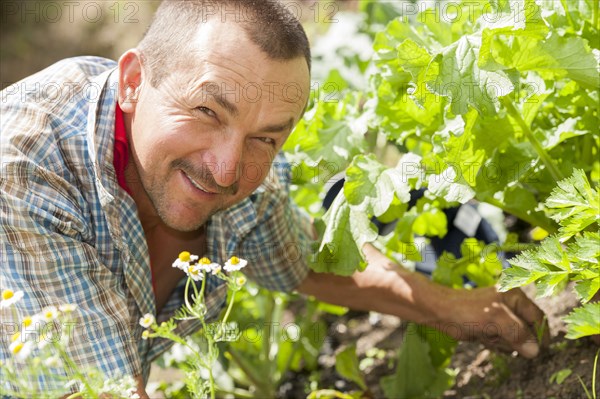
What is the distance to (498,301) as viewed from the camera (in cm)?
204

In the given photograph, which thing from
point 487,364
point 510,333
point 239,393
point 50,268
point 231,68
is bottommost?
point 239,393

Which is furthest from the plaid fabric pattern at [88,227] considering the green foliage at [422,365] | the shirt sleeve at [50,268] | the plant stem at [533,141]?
the plant stem at [533,141]

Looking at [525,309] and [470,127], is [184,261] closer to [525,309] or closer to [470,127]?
[470,127]

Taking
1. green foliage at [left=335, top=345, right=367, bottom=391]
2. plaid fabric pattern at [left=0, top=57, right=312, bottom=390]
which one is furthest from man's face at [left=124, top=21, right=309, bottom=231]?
green foliage at [left=335, top=345, right=367, bottom=391]

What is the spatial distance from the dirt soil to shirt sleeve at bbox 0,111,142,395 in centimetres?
97

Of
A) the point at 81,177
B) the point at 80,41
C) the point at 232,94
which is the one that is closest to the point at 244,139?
the point at 232,94

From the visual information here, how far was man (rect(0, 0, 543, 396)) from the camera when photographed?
170 centimetres

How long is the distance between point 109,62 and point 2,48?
11.3 feet

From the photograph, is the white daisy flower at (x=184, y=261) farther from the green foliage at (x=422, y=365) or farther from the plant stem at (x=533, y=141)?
the green foliage at (x=422, y=365)

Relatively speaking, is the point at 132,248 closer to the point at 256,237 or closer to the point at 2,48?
the point at 256,237

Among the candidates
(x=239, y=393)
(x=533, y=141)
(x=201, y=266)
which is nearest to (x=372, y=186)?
(x=533, y=141)

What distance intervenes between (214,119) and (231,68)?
12 centimetres

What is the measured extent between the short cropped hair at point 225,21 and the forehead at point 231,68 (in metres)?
0.02

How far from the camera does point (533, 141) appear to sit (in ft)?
6.01
